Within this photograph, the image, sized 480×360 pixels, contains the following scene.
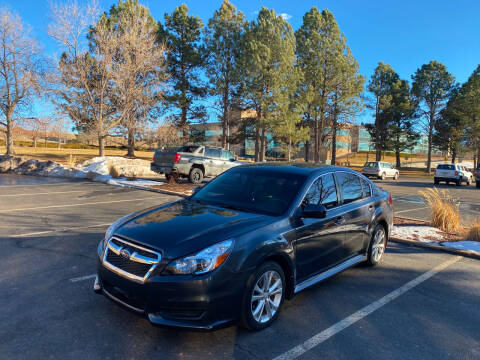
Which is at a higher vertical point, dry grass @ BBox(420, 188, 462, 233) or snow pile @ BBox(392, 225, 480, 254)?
dry grass @ BBox(420, 188, 462, 233)

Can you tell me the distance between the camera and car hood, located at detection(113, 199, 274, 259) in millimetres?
2883

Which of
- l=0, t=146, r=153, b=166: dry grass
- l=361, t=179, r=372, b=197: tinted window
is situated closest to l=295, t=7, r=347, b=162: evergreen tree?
l=0, t=146, r=153, b=166: dry grass

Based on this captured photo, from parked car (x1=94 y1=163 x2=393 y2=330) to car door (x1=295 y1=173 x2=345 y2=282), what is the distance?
1 centimetres

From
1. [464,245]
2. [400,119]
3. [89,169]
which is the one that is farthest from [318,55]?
[464,245]

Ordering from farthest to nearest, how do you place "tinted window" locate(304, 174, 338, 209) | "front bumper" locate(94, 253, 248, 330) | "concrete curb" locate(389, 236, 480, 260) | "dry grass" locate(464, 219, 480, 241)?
"dry grass" locate(464, 219, 480, 241)
"concrete curb" locate(389, 236, 480, 260)
"tinted window" locate(304, 174, 338, 209)
"front bumper" locate(94, 253, 248, 330)

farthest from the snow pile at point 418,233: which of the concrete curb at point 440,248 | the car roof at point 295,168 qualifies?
the car roof at point 295,168

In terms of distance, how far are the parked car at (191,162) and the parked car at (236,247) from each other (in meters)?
10.8

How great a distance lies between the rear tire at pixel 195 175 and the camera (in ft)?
51.4

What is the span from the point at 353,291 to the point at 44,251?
4.76m

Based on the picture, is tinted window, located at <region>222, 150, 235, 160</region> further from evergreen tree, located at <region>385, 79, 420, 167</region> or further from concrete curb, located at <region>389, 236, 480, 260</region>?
evergreen tree, located at <region>385, 79, 420, 167</region>

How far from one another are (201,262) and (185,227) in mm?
490

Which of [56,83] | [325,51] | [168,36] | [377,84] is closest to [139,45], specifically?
[56,83]

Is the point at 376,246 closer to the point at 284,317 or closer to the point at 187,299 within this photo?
the point at 284,317

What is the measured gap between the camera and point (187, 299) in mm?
2709
